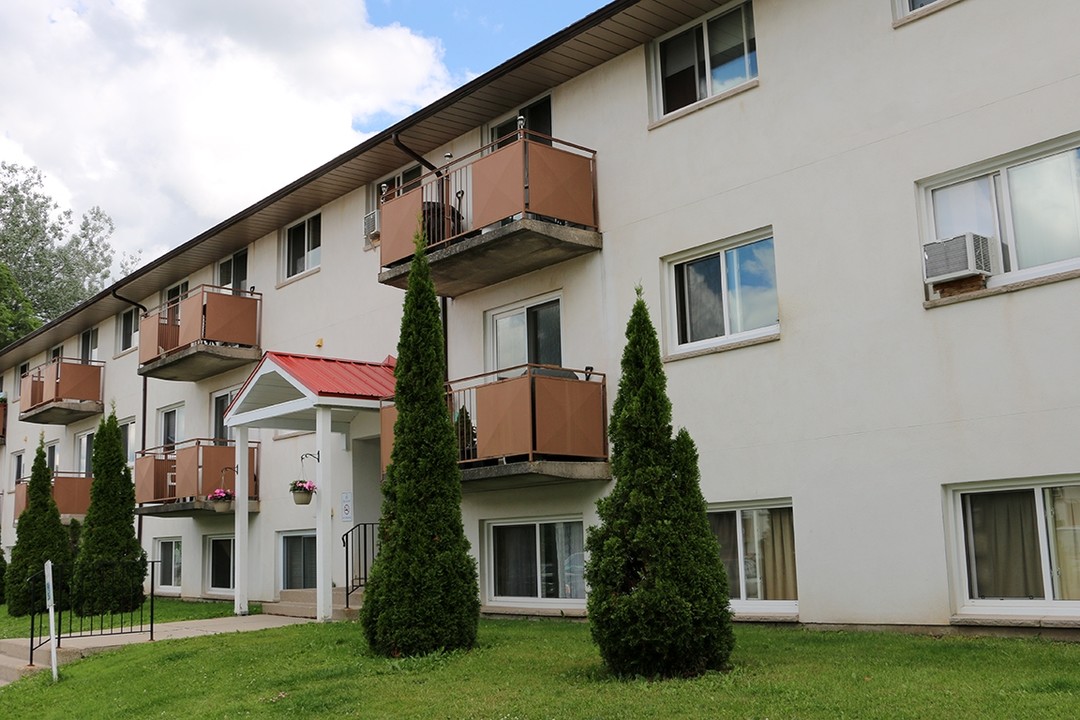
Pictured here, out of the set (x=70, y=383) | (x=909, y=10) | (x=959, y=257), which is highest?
(x=909, y=10)

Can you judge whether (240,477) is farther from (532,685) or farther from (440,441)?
(532,685)

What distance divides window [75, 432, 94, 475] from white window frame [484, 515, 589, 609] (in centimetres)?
1927

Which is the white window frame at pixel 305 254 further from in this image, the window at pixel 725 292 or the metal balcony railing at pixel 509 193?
the window at pixel 725 292

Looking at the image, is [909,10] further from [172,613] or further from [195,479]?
[172,613]

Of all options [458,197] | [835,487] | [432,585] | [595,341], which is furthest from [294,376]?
[835,487]

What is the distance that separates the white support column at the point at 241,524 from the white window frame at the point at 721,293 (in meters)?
8.29

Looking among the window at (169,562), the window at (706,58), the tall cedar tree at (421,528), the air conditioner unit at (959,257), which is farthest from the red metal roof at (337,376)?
the window at (169,562)

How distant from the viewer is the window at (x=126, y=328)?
1157 inches

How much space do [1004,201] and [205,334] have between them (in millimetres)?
16083

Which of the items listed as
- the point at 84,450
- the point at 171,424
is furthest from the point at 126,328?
the point at 171,424

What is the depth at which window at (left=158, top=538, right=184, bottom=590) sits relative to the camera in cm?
2573

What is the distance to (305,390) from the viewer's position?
51.2ft

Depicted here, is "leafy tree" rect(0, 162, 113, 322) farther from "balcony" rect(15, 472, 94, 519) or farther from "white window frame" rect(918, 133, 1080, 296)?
"white window frame" rect(918, 133, 1080, 296)

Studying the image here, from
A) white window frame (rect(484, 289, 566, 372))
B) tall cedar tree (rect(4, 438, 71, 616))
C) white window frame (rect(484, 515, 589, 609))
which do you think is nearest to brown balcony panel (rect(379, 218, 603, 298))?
white window frame (rect(484, 289, 566, 372))
